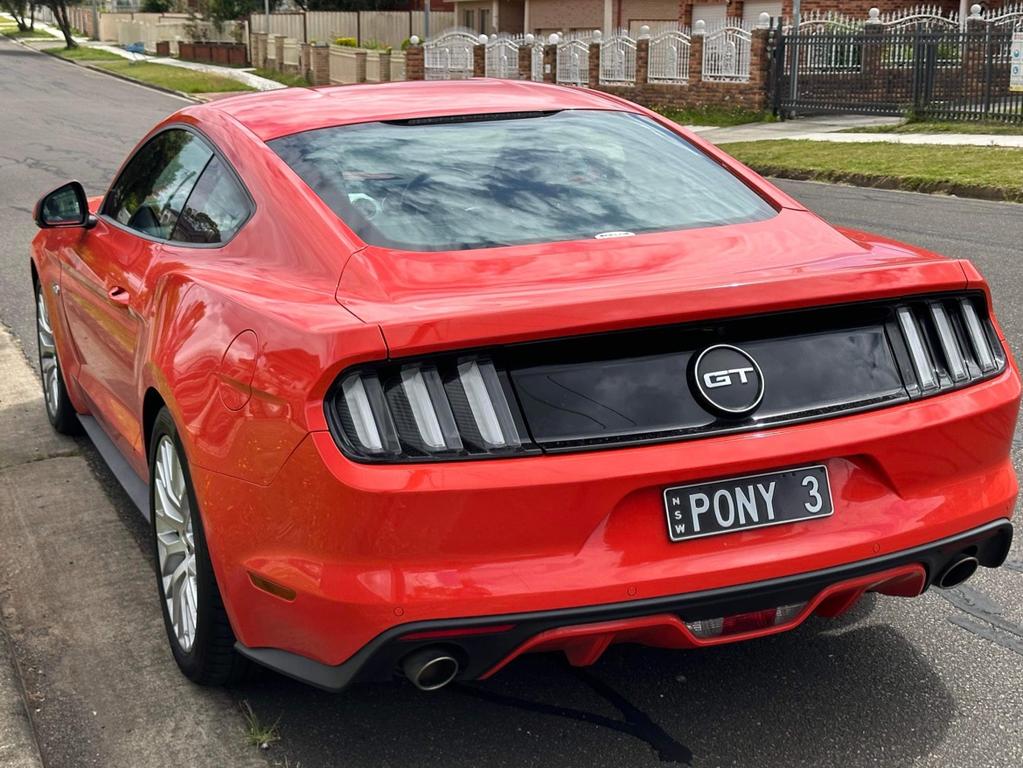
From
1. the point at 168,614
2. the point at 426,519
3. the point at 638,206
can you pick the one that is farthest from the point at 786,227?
the point at 168,614

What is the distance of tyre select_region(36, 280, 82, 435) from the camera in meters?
5.88

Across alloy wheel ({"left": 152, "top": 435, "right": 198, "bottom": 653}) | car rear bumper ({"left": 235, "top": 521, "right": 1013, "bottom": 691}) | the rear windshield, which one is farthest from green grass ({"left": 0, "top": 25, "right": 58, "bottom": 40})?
car rear bumper ({"left": 235, "top": 521, "right": 1013, "bottom": 691})

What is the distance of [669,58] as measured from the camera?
96.0 ft

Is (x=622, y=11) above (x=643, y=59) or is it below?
above

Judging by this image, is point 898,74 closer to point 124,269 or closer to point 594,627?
point 124,269

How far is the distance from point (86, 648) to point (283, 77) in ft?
147

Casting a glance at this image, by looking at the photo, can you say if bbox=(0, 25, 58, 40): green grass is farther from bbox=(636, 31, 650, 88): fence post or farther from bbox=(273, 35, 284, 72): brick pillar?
bbox=(636, 31, 650, 88): fence post

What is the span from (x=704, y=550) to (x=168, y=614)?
166cm

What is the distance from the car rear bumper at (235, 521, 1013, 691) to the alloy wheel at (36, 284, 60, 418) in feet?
10.4

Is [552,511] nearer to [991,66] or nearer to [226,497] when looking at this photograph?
[226,497]

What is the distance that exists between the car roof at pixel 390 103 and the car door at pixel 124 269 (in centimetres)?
23

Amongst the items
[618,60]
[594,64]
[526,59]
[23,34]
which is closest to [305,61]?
[526,59]

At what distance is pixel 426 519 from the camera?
2818 millimetres

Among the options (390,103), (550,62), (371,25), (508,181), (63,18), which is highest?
(63,18)
